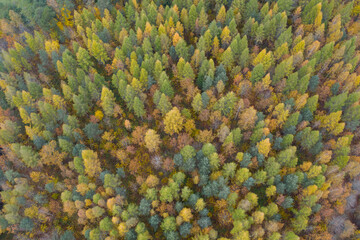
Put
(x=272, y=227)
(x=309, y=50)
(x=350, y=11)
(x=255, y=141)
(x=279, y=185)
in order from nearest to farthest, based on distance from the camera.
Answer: (x=272, y=227) → (x=279, y=185) → (x=255, y=141) → (x=309, y=50) → (x=350, y=11)

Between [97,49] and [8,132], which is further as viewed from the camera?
[97,49]

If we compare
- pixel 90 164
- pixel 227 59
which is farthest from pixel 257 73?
pixel 90 164

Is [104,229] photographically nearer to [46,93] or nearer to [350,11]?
[46,93]

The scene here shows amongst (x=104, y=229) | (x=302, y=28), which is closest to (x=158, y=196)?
(x=104, y=229)

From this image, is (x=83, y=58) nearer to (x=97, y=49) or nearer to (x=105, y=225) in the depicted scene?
(x=97, y=49)

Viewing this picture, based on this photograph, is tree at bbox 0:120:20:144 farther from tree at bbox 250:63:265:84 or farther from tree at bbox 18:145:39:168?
tree at bbox 250:63:265:84

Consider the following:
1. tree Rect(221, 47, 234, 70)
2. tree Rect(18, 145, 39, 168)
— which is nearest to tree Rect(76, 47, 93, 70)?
tree Rect(18, 145, 39, 168)
